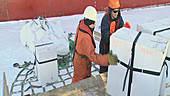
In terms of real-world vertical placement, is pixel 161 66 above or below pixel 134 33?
below

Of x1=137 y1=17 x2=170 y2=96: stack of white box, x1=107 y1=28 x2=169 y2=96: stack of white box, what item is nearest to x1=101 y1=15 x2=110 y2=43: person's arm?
x1=137 y1=17 x2=170 y2=96: stack of white box

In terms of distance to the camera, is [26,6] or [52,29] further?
[26,6]

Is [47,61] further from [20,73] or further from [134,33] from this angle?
[134,33]

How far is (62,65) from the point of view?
4266 mm

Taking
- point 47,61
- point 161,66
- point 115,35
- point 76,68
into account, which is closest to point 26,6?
point 47,61

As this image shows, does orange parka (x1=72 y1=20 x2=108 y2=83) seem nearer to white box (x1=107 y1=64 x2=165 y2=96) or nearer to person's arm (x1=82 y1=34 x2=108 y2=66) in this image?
person's arm (x1=82 y1=34 x2=108 y2=66)

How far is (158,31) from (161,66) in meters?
0.48

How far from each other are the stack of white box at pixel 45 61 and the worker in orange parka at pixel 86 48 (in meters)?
0.86

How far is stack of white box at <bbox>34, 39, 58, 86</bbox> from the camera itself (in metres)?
3.50

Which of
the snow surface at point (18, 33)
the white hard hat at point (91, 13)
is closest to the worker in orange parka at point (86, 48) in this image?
the white hard hat at point (91, 13)

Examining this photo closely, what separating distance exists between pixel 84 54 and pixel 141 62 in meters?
1.09

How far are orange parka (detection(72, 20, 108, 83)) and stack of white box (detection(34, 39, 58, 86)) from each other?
858 mm

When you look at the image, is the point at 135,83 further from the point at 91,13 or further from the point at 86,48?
the point at 91,13


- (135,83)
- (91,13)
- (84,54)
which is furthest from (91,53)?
(135,83)
